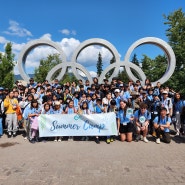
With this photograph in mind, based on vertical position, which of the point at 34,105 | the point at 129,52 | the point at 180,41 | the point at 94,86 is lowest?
the point at 34,105

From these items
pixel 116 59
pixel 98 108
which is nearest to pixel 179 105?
pixel 98 108

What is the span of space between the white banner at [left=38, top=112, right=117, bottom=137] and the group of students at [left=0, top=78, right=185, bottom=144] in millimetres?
239

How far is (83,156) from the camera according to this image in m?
5.93

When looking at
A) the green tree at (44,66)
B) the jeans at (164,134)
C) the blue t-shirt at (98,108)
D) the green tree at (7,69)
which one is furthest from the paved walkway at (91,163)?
the green tree at (44,66)

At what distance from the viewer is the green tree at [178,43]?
21.6m

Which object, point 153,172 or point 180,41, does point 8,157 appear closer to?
point 153,172

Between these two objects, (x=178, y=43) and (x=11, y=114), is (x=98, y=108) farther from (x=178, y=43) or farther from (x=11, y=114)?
(x=178, y=43)

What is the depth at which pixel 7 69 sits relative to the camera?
21.4m

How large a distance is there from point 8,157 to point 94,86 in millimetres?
4686

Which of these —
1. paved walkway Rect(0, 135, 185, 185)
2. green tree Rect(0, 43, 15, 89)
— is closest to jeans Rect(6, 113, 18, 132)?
paved walkway Rect(0, 135, 185, 185)

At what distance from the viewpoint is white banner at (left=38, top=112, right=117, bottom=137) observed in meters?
7.61

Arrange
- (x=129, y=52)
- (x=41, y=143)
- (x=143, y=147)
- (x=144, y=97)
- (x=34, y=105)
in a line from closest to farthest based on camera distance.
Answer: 1. (x=143, y=147)
2. (x=41, y=143)
3. (x=34, y=105)
4. (x=144, y=97)
5. (x=129, y=52)

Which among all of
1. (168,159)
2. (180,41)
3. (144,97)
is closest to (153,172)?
(168,159)

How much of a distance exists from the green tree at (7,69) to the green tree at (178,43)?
15264 millimetres
